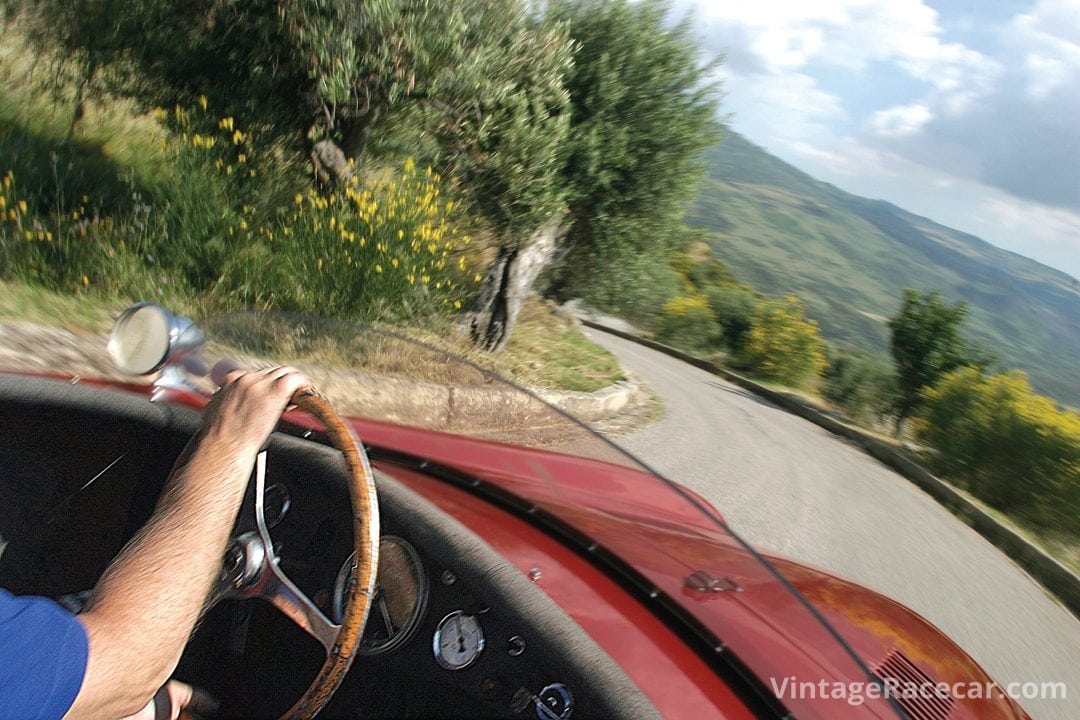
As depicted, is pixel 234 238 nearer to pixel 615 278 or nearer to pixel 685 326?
pixel 615 278

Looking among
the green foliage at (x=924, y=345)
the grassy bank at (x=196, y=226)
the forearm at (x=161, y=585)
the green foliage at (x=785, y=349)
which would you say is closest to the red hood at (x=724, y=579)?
the forearm at (x=161, y=585)

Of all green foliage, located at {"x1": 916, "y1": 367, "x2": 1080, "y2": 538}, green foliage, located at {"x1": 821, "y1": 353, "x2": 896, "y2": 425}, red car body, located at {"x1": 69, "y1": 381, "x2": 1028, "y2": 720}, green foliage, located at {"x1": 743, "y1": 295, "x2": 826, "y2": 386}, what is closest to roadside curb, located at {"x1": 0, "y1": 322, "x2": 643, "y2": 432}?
red car body, located at {"x1": 69, "y1": 381, "x2": 1028, "y2": 720}

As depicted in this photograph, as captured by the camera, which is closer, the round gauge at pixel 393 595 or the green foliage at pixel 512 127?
the round gauge at pixel 393 595

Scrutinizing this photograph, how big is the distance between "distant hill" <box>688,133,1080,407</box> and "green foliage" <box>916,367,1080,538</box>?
157ft

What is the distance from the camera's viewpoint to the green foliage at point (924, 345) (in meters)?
21.6

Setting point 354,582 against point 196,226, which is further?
point 196,226

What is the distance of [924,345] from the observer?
72.0ft

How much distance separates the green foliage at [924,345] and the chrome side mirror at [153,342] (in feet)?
73.5

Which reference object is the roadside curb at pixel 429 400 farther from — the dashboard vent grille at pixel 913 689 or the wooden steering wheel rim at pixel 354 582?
the dashboard vent grille at pixel 913 689

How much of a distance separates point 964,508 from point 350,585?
1075 centimetres

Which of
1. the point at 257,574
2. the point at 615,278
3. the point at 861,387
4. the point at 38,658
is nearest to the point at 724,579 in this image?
the point at 257,574

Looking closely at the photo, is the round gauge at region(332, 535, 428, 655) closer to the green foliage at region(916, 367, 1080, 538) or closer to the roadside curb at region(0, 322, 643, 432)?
the roadside curb at region(0, 322, 643, 432)

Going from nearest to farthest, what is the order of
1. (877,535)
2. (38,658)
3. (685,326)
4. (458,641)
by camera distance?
(38,658) → (458,641) → (877,535) → (685,326)

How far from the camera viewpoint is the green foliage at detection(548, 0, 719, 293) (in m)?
9.39
